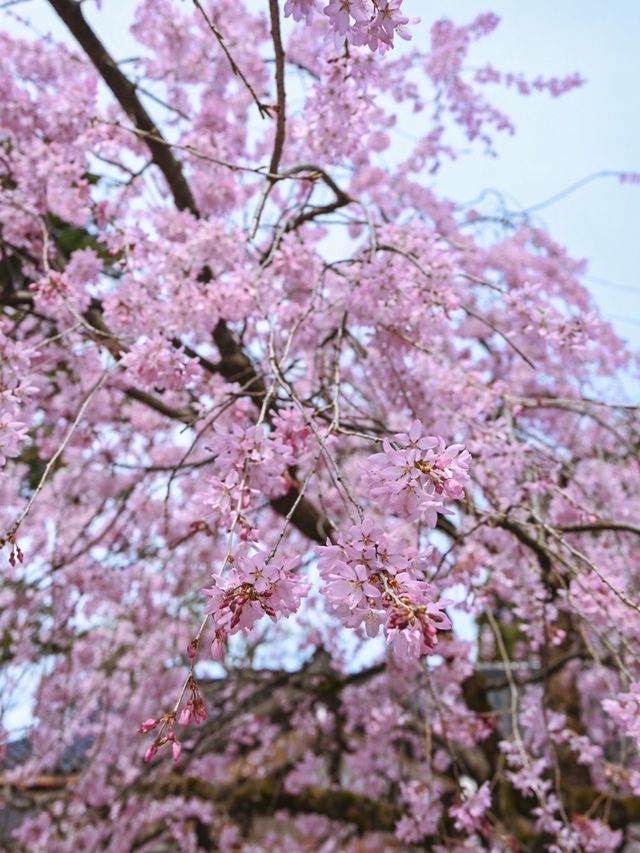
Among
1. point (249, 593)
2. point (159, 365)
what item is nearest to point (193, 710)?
point (249, 593)

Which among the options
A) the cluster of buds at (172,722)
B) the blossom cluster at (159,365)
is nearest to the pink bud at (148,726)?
the cluster of buds at (172,722)

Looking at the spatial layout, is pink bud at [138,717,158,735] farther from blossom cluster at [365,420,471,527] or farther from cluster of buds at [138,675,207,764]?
blossom cluster at [365,420,471,527]

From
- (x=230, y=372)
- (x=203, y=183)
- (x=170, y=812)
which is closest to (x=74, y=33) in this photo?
(x=203, y=183)

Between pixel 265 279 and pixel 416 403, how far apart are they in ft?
2.90

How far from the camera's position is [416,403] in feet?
9.82

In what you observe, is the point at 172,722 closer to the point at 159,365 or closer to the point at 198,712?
the point at 198,712

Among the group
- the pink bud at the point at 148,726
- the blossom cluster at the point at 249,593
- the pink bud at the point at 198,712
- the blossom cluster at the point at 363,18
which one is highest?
the blossom cluster at the point at 363,18

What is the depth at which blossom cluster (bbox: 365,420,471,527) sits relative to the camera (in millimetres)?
1306

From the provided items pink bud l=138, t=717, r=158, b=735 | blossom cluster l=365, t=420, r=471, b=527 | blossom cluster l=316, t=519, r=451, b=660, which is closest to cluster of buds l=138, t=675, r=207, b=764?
pink bud l=138, t=717, r=158, b=735

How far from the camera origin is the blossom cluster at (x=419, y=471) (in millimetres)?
1306

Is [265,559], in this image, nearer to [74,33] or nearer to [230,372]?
[230,372]

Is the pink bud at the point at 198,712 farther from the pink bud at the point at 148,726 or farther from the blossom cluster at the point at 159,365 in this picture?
the blossom cluster at the point at 159,365

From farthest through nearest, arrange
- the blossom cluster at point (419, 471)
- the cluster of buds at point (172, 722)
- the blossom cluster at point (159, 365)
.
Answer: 1. the blossom cluster at point (159, 365)
2. the blossom cluster at point (419, 471)
3. the cluster of buds at point (172, 722)

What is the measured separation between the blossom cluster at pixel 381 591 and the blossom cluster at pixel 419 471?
10cm
